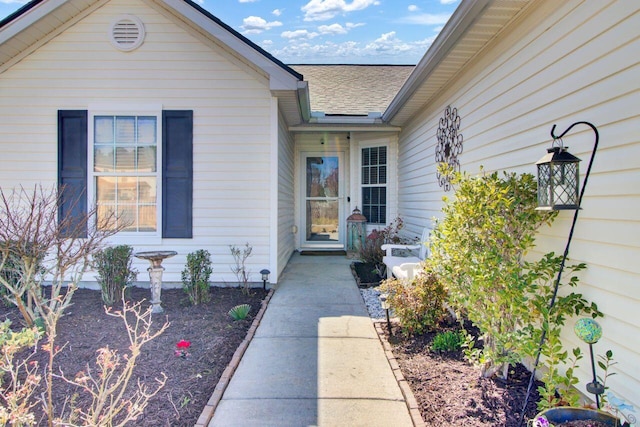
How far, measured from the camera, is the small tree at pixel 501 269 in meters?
2.48

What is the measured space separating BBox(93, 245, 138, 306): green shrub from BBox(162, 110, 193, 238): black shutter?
3.02ft

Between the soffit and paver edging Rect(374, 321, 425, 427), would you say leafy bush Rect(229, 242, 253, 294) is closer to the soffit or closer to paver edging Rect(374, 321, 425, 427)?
paver edging Rect(374, 321, 425, 427)

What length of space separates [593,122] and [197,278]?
4295mm

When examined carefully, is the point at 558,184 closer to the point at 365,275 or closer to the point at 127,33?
the point at 365,275

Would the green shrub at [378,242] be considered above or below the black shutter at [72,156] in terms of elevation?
below

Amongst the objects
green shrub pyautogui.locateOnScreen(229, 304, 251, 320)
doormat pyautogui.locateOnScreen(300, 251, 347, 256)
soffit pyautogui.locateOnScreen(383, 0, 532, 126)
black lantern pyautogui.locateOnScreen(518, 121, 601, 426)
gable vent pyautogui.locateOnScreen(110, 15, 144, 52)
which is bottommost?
green shrub pyautogui.locateOnScreen(229, 304, 251, 320)

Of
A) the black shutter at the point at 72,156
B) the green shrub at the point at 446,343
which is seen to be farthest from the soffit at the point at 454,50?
the black shutter at the point at 72,156

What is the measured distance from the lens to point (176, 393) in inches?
109

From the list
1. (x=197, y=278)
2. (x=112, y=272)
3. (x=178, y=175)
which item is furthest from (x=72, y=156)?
(x=197, y=278)

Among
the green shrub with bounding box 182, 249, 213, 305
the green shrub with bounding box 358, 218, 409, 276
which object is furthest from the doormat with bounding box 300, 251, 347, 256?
the green shrub with bounding box 182, 249, 213, 305

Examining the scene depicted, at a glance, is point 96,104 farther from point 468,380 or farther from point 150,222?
point 468,380

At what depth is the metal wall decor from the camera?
482cm

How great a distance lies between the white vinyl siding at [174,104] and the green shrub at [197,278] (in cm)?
76

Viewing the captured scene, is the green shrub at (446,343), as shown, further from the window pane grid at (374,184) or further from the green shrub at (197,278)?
the window pane grid at (374,184)
